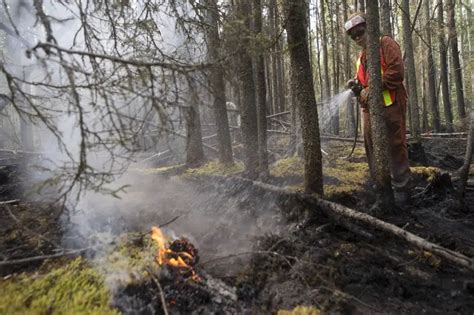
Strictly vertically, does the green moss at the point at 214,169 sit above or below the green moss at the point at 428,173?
above

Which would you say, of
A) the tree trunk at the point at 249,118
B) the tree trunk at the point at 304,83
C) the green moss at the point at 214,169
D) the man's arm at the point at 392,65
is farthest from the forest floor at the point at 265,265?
the green moss at the point at 214,169

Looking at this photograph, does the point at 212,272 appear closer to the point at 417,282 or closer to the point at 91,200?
the point at 417,282

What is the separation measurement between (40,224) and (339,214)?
4.06m

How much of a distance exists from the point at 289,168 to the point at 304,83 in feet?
8.78

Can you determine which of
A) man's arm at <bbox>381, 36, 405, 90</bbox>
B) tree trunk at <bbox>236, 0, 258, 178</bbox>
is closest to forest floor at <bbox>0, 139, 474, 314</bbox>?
tree trunk at <bbox>236, 0, 258, 178</bbox>

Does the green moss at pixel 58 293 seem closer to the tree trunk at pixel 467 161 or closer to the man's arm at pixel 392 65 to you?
the man's arm at pixel 392 65

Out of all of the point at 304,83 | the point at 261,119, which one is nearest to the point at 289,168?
the point at 261,119

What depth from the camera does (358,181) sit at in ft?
19.2

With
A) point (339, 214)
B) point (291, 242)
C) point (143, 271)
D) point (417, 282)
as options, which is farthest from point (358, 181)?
point (143, 271)

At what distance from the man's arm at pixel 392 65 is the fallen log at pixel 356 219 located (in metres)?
2.07

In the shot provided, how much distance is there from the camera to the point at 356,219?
4.09m

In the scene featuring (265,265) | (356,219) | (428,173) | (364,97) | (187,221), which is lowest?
(265,265)

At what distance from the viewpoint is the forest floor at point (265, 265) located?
3059 millimetres

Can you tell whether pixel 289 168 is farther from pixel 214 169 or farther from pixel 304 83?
pixel 304 83
